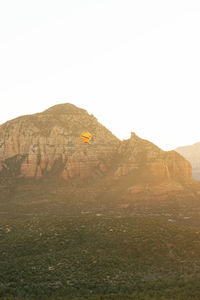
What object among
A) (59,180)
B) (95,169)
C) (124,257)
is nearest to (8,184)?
(59,180)

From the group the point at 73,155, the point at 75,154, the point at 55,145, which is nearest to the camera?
the point at 73,155

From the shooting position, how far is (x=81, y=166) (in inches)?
3553

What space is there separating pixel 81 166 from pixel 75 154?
4.81 m

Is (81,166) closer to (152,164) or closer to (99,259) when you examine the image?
(152,164)

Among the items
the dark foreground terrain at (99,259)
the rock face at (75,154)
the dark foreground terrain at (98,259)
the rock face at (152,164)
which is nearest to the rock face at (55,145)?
the rock face at (75,154)

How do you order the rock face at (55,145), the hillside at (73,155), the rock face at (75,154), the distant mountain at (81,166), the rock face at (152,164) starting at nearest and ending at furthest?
the distant mountain at (81,166), the rock face at (152,164), the hillside at (73,155), the rock face at (75,154), the rock face at (55,145)

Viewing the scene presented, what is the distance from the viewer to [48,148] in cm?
9388

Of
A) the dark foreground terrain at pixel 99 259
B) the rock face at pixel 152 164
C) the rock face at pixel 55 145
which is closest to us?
the dark foreground terrain at pixel 99 259

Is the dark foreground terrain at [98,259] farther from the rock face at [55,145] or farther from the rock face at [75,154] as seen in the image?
the rock face at [55,145]

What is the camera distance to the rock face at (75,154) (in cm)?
8731

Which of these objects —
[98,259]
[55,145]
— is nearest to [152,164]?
[55,145]

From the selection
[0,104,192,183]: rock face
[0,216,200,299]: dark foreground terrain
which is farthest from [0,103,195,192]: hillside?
[0,216,200,299]: dark foreground terrain

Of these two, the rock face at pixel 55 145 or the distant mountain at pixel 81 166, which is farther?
the rock face at pixel 55 145

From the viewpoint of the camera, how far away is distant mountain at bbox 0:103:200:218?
77938 millimetres
